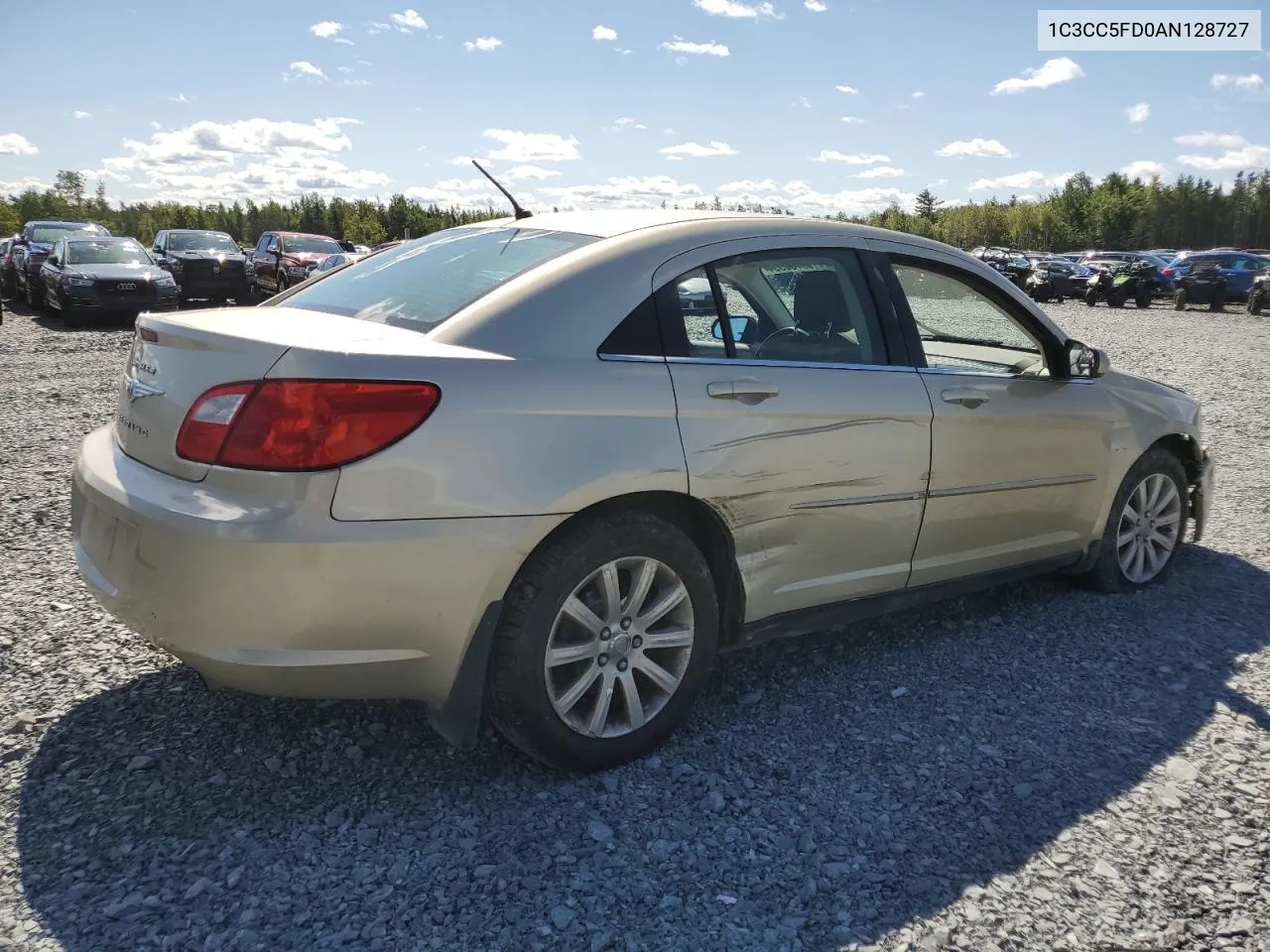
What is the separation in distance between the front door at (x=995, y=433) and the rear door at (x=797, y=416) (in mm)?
166

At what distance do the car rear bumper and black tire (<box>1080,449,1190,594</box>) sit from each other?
303 cm

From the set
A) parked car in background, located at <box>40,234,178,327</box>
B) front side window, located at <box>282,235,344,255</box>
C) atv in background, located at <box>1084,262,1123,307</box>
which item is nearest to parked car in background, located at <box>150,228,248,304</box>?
front side window, located at <box>282,235,344,255</box>

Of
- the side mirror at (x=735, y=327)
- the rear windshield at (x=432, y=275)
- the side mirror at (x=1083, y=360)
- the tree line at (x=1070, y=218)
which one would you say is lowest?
the side mirror at (x=1083, y=360)

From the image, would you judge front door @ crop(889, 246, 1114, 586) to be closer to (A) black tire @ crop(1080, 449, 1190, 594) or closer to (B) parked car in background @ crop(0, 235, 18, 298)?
(A) black tire @ crop(1080, 449, 1190, 594)

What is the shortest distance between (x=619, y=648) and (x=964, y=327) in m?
2.27

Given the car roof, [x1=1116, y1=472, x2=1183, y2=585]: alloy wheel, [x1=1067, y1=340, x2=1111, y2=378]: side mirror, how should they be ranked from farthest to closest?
1. [x1=1116, y1=472, x2=1183, y2=585]: alloy wheel
2. [x1=1067, y1=340, x2=1111, y2=378]: side mirror
3. the car roof

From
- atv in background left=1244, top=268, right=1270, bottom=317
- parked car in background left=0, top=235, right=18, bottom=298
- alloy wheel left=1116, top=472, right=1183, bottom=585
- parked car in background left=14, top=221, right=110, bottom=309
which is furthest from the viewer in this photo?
atv in background left=1244, top=268, right=1270, bottom=317

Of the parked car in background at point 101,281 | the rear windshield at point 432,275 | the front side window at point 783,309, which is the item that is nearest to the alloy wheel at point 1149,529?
the front side window at point 783,309

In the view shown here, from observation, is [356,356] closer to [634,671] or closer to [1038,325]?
[634,671]

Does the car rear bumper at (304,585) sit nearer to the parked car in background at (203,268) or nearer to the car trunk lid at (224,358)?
the car trunk lid at (224,358)

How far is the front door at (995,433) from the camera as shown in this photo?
12.1 ft

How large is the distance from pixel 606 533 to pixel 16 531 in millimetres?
3894

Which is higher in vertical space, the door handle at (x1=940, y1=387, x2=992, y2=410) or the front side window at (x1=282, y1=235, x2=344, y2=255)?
the front side window at (x1=282, y1=235, x2=344, y2=255)

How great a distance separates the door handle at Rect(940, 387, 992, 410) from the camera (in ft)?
11.9
